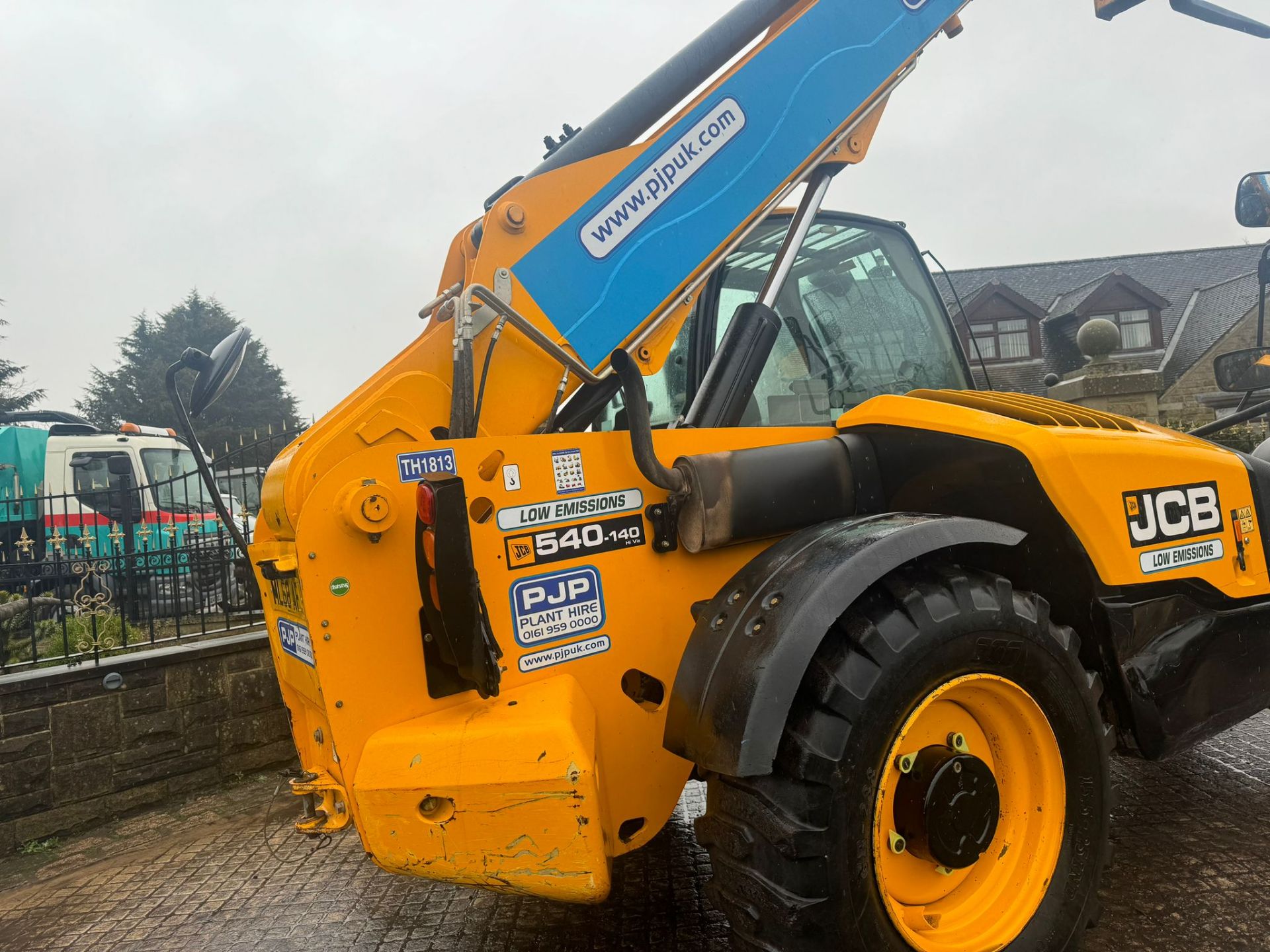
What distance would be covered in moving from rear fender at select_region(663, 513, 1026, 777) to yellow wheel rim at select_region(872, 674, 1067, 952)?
366 mm

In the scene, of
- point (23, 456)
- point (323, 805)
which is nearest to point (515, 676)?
point (323, 805)

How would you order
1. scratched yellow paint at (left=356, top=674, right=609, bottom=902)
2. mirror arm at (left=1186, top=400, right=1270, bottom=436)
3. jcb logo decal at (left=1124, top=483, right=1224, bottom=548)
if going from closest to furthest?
scratched yellow paint at (left=356, top=674, right=609, bottom=902) < jcb logo decal at (left=1124, top=483, right=1224, bottom=548) < mirror arm at (left=1186, top=400, right=1270, bottom=436)

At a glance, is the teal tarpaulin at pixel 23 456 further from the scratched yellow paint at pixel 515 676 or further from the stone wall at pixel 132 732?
the scratched yellow paint at pixel 515 676

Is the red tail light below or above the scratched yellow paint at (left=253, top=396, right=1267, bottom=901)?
above

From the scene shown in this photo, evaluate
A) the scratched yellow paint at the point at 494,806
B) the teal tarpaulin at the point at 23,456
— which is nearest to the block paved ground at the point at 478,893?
the scratched yellow paint at the point at 494,806

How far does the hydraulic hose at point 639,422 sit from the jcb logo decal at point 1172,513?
1512 mm

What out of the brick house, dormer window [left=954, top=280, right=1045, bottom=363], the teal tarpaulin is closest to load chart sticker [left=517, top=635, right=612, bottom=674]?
the teal tarpaulin

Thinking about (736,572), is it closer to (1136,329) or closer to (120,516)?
(120,516)

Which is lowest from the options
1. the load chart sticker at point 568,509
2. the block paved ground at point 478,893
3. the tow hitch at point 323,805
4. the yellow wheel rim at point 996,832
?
the block paved ground at point 478,893

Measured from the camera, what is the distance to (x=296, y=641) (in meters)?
2.29

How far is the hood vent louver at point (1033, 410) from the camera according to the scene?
2.62 meters

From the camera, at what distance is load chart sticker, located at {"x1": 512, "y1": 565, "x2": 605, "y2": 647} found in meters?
2.05

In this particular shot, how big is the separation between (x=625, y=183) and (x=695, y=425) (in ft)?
2.56

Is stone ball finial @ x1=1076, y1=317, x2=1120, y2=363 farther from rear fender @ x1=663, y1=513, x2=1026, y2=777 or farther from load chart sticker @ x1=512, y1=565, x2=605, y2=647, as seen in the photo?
load chart sticker @ x1=512, y1=565, x2=605, y2=647
